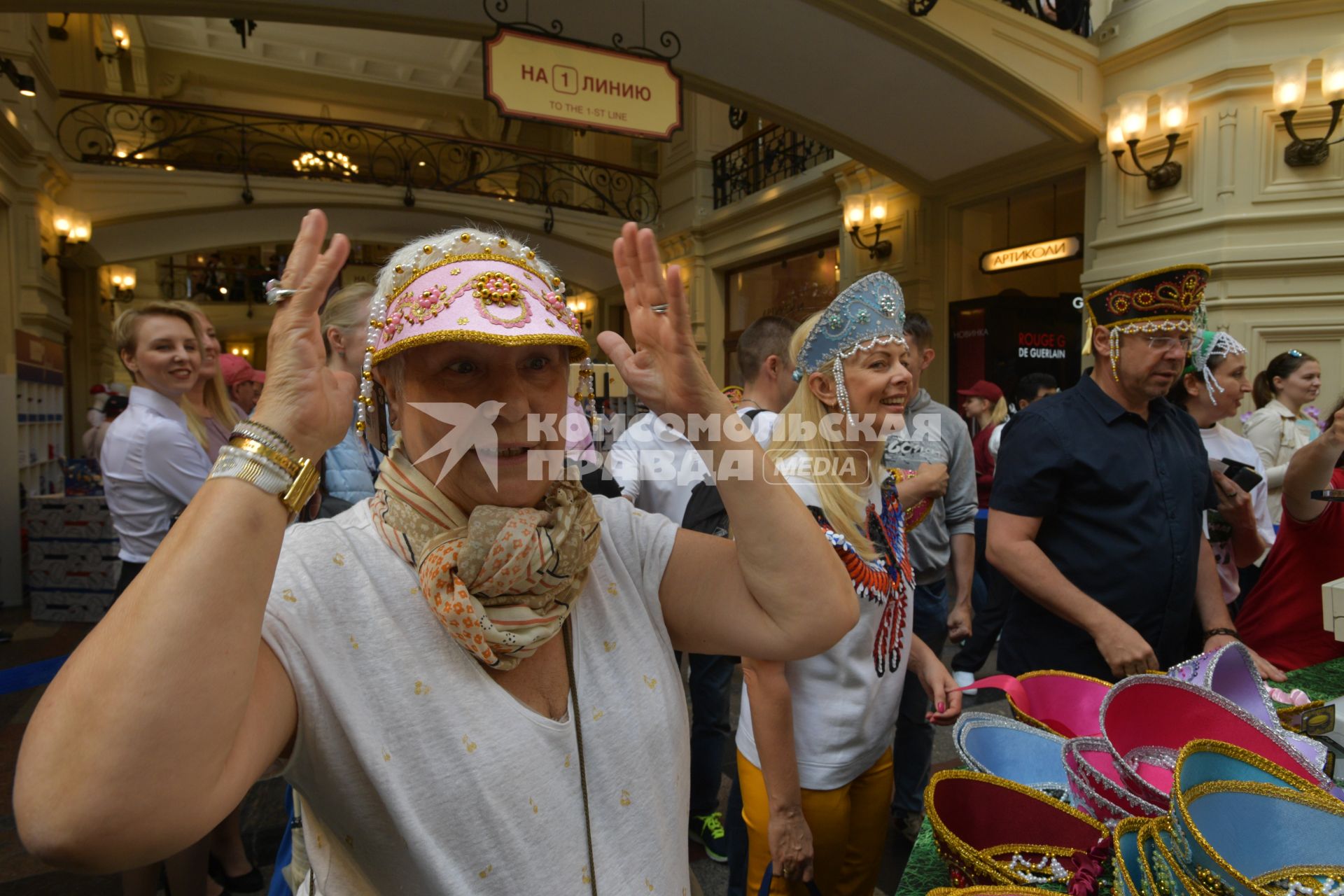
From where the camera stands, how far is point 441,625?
2.83 feet

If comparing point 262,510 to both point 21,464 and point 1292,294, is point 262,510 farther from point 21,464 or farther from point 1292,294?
point 21,464

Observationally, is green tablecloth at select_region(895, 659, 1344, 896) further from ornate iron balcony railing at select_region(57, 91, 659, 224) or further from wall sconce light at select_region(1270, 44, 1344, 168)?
ornate iron balcony railing at select_region(57, 91, 659, 224)

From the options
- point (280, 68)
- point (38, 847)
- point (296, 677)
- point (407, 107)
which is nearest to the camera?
point (38, 847)

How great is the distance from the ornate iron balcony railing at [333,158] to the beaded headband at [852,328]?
7.98 meters

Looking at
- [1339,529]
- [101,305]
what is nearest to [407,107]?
[101,305]

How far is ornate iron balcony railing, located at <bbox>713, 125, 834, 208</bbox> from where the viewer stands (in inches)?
336

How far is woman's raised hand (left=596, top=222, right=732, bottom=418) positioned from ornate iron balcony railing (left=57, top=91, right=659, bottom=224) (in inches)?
345

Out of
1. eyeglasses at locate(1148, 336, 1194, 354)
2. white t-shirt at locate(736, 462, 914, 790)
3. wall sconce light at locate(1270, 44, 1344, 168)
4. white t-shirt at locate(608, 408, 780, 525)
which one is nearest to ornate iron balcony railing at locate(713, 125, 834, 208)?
wall sconce light at locate(1270, 44, 1344, 168)

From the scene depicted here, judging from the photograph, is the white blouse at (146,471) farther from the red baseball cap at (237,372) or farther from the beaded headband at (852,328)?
the beaded headband at (852,328)

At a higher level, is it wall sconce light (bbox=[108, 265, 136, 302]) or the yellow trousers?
wall sconce light (bbox=[108, 265, 136, 302])

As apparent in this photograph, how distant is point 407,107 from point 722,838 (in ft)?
52.5

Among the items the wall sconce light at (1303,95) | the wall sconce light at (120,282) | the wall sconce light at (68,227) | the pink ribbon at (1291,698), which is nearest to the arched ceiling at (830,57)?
the wall sconce light at (1303,95)

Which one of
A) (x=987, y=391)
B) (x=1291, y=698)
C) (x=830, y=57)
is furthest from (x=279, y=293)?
(x=830, y=57)

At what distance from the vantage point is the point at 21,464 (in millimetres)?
6074
